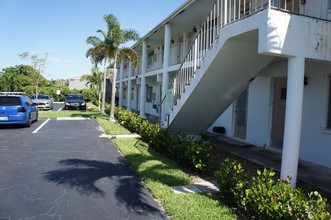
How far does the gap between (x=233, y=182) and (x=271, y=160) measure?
3760mm

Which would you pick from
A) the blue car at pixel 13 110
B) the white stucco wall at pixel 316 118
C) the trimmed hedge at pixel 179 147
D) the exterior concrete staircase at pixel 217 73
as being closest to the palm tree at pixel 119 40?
the blue car at pixel 13 110

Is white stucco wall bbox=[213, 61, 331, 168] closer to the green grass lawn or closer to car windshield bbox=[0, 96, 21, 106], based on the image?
the green grass lawn

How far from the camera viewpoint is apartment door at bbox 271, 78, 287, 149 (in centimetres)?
957

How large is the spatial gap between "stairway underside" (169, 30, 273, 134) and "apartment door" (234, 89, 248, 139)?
2103 mm

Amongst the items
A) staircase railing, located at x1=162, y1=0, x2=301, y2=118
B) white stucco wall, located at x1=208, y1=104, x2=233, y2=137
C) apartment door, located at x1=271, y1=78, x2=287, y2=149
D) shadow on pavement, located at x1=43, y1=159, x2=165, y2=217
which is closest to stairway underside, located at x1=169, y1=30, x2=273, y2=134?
staircase railing, located at x1=162, y1=0, x2=301, y2=118

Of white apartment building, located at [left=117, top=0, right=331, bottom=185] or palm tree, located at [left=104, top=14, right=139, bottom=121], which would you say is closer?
white apartment building, located at [left=117, top=0, right=331, bottom=185]

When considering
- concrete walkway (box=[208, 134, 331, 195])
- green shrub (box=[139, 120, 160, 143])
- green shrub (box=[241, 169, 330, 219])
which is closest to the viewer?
green shrub (box=[241, 169, 330, 219])

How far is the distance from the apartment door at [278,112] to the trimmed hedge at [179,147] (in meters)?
3.29

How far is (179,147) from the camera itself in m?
7.65

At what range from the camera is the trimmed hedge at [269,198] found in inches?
140

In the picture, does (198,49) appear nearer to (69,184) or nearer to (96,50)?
(69,184)

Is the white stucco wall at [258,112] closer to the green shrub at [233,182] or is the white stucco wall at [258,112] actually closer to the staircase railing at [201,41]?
the staircase railing at [201,41]

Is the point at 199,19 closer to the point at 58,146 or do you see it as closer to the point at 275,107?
the point at 275,107

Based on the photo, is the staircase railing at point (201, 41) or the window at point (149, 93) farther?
the window at point (149, 93)
